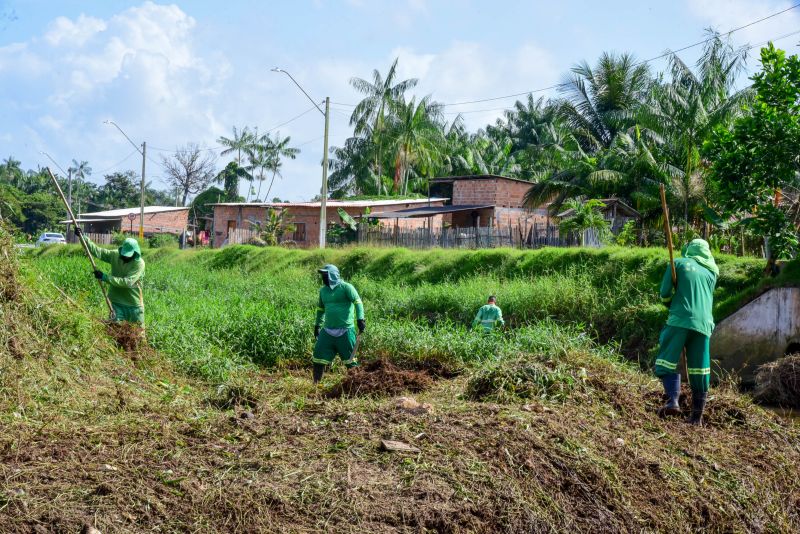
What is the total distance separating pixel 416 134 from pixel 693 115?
19534mm

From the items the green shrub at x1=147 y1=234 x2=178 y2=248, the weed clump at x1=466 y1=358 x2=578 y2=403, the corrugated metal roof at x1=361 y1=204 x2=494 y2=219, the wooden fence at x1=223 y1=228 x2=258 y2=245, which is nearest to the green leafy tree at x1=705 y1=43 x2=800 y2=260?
the weed clump at x1=466 y1=358 x2=578 y2=403

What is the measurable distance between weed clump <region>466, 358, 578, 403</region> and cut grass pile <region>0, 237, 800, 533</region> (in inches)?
0.8

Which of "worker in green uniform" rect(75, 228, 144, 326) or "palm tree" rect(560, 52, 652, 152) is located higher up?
"palm tree" rect(560, 52, 652, 152)

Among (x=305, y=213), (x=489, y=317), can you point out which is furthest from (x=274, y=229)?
(x=489, y=317)

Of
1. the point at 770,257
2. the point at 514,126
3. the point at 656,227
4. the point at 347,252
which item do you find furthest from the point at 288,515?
the point at 514,126

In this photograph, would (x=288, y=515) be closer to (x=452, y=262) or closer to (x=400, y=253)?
(x=452, y=262)

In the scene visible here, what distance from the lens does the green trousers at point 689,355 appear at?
6.67m

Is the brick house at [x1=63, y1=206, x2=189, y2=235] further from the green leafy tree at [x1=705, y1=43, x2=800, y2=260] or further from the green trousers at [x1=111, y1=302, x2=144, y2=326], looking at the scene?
the green leafy tree at [x1=705, y1=43, x2=800, y2=260]

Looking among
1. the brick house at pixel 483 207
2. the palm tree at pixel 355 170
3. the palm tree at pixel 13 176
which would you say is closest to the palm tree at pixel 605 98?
the brick house at pixel 483 207

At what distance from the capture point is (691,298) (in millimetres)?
6840

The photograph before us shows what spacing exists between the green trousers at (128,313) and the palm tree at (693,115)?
16381mm

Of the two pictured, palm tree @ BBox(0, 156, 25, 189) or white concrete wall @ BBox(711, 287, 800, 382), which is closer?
white concrete wall @ BBox(711, 287, 800, 382)

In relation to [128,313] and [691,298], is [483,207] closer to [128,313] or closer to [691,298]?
[128,313]

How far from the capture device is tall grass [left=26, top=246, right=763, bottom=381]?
10.4 metres
